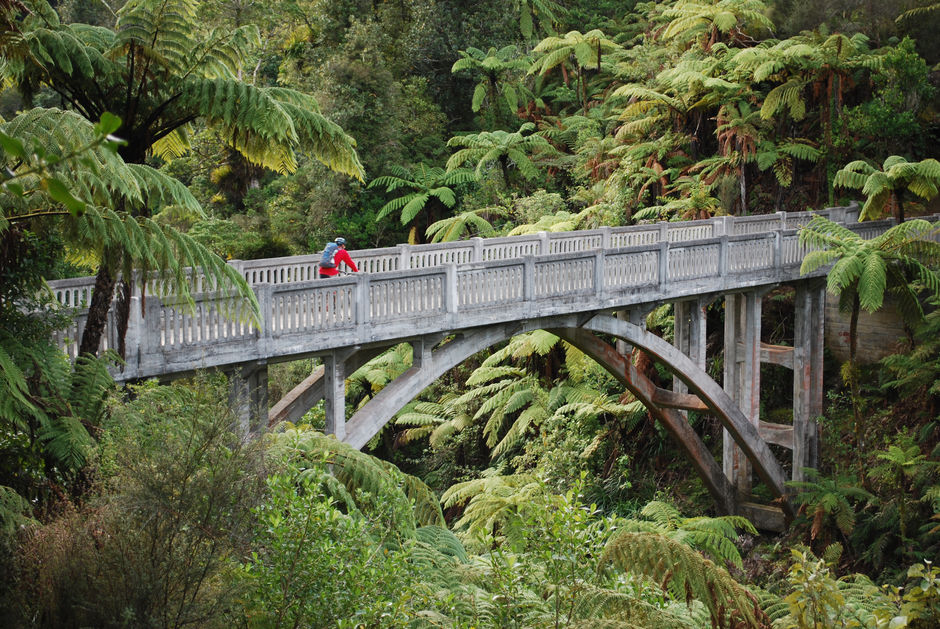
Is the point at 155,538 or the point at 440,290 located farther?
the point at 440,290

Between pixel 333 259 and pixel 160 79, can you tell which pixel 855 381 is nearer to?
pixel 333 259

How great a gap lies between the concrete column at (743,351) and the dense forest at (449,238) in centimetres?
147

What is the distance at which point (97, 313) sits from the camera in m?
6.93

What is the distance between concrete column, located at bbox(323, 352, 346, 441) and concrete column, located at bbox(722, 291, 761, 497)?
7.98 metres

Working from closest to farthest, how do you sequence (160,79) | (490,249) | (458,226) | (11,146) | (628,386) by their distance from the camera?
(11,146) < (160,79) < (490,249) < (628,386) < (458,226)

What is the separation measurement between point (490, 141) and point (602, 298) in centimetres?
1385

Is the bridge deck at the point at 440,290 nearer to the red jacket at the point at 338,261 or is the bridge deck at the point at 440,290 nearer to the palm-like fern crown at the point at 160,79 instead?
the red jacket at the point at 338,261

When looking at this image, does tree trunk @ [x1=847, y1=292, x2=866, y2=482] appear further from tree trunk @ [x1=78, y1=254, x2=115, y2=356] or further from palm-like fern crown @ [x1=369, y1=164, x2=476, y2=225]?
palm-like fern crown @ [x1=369, y1=164, x2=476, y2=225]

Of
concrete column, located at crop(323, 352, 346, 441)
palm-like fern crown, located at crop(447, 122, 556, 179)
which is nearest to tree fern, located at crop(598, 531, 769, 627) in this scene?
concrete column, located at crop(323, 352, 346, 441)

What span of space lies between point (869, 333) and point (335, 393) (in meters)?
11.5

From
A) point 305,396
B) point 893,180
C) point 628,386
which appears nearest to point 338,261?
point 305,396

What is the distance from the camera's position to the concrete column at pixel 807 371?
15531mm

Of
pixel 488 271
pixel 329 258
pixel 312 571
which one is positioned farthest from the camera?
pixel 488 271

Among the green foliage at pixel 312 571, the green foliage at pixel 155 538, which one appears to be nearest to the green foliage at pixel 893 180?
the green foliage at pixel 312 571
